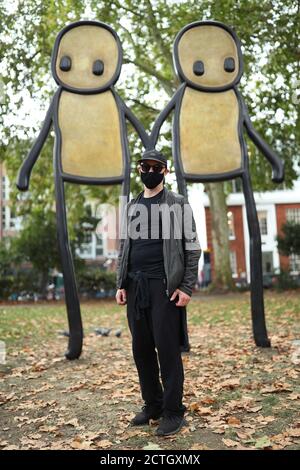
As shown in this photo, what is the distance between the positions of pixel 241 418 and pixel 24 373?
11.0 ft

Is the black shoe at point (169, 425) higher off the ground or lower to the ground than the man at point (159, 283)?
lower

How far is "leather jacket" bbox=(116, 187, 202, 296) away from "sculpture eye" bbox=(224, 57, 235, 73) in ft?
12.8

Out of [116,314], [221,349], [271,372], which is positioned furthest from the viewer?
[116,314]

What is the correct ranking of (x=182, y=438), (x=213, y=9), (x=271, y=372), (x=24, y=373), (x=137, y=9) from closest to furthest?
(x=182, y=438)
(x=271, y=372)
(x=24, y=373)
(x=213, y=9)
(x=137, y=9)

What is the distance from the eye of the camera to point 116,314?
15.3 meters

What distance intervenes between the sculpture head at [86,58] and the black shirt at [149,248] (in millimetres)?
3777

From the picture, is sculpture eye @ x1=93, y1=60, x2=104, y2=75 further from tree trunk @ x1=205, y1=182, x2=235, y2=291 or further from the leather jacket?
tree trunk @ x1=205, y1=182, x2=235, y2=291

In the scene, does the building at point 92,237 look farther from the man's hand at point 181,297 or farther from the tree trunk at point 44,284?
the man's hand at point 181,297

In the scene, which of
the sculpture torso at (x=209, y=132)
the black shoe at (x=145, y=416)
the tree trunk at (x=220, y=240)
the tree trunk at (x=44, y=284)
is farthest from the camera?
the tree trunk at (x=44, y=284)

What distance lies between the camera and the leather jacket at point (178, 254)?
13.2 ft

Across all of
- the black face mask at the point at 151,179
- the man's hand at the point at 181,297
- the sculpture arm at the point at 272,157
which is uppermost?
the sculpture arm at the point at 272,157

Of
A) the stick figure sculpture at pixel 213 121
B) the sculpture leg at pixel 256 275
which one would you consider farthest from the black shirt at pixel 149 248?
the sculpture leg at pixel 256 275

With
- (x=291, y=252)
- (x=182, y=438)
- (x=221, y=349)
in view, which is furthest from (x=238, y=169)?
(x=291, y=252)

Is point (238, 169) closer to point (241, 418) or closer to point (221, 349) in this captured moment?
point (221, 349)
